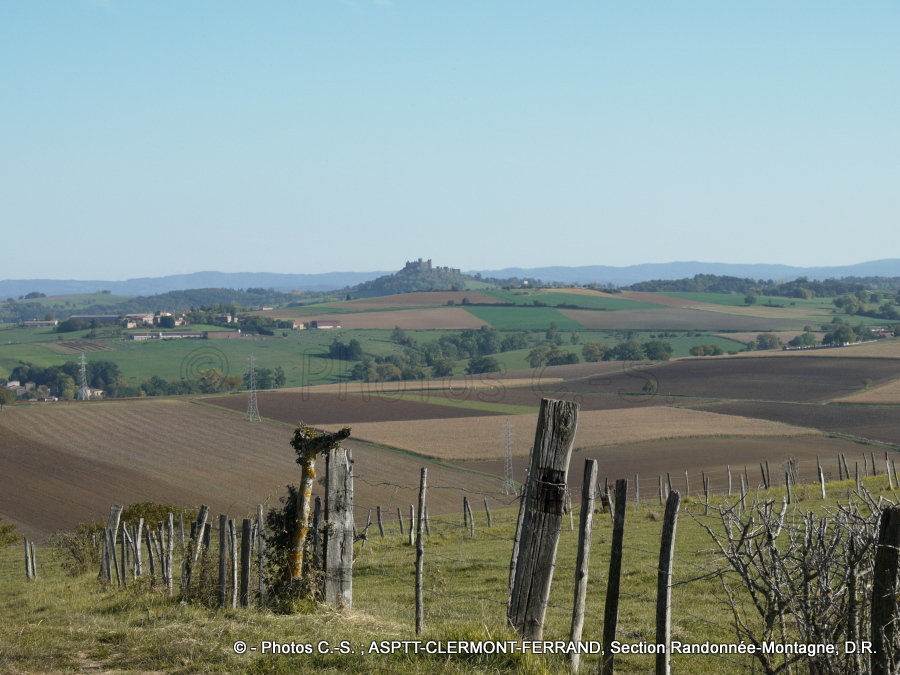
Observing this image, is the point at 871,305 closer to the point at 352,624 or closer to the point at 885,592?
the point at 352,624

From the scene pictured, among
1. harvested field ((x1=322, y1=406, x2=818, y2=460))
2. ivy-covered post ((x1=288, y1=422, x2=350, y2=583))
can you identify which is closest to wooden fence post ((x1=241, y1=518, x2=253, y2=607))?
ivy-covered post ((x1=288, y1=422, x2=350, y2=583))

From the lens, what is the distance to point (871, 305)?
557 feet

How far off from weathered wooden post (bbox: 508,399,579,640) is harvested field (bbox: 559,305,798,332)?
13809 cm

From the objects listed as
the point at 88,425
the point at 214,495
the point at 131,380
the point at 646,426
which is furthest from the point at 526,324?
the point at 214,495

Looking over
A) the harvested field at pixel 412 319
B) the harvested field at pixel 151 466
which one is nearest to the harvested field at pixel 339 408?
the harvested field at pixel 151 466

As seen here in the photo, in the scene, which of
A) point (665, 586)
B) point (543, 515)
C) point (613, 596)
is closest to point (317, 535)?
point (543, 515)

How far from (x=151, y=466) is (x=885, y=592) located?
173 feet

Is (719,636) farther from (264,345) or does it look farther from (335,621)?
(264,345)

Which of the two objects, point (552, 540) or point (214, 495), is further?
point (214, 495)

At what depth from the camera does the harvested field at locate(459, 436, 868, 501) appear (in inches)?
1672

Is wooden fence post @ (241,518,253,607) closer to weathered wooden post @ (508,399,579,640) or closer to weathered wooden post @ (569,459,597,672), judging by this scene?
weathered wooden post @ (508,399,579,640)

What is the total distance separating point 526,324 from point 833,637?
150 metres

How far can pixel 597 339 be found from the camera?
440ft

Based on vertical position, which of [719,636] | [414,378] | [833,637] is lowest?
[414,378]
